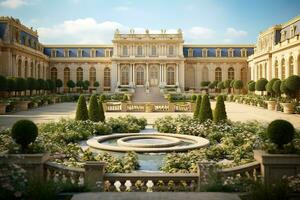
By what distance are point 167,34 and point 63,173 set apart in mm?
54258

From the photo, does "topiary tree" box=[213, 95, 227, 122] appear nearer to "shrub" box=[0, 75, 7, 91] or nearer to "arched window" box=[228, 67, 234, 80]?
"shrub" box=[0, 75, 7, 91]

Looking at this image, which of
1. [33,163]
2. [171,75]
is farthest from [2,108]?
[171,75]

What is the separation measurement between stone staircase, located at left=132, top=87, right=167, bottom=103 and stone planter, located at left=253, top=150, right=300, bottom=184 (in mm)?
36503

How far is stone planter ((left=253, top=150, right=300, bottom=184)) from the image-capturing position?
689 cm

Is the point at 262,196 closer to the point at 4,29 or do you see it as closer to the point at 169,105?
the point at 169,105

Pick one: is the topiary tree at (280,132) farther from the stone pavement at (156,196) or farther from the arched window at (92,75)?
the arched window at (92,75)

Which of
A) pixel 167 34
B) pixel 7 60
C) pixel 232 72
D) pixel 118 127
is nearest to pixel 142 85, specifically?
pixel 167 34

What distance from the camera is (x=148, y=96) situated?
162 ft

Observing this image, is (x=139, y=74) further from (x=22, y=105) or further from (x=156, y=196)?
(x=156, y=196)

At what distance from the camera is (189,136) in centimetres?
1491

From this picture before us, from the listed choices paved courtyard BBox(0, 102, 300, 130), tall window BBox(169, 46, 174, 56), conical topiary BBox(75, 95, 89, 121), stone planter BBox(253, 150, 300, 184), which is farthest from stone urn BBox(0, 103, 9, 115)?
tall window BBox(169, 46, 174, 56)

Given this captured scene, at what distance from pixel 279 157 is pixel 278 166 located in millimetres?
189

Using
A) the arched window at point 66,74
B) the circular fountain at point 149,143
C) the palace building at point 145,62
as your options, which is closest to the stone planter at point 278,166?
the circular fountain at point 149,143

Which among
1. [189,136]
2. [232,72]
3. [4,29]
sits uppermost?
[4,29]
